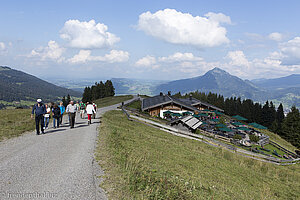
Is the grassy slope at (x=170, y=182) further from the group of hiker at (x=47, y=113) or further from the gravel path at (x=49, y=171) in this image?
the group of hiker at (x=47, y=113)

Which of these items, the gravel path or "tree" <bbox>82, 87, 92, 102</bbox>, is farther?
"tree" <bbox>82, 87, 92, 102</bbox>

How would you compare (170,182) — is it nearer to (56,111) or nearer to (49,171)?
(49,171)

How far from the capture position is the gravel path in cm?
543

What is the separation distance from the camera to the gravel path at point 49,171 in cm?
543

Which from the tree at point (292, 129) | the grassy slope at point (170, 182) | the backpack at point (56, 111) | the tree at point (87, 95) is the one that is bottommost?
the tree at point (292, 129)

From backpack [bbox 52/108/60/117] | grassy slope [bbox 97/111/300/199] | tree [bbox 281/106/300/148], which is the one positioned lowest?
tree [bbox 281/106/300/148]

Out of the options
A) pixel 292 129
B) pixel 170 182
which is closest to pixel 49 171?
pixel 170 182

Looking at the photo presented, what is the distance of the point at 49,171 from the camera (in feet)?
22.7

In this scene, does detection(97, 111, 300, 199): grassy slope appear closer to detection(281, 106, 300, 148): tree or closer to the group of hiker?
the group of hiker

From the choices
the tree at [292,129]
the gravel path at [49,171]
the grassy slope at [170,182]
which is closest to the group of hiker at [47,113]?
the gravel path at [49,171]

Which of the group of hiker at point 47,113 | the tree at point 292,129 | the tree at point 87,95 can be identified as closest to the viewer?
the group of hiker at point 47,113

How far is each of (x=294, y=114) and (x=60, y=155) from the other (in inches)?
3353

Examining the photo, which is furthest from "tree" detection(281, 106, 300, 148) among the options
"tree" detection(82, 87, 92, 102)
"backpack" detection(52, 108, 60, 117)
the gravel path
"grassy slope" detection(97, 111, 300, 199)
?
"tree" detection(82, 87, 92, 102)

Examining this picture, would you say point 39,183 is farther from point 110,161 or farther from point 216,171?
point 216,171
